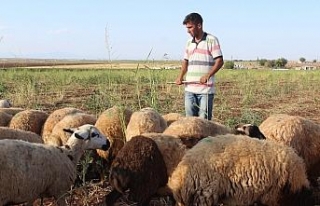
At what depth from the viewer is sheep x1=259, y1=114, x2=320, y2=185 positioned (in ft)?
20.5

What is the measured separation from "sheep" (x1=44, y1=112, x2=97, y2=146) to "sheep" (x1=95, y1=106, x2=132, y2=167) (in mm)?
371

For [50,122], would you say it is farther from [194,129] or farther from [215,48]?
[215,48]

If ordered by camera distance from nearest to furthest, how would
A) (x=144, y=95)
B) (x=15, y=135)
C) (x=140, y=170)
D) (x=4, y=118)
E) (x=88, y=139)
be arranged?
1. (x=140, y=170)
2. (x=88, y=139)
3. (x=15, y=135)
4. (x=4, y=118)
5. (x=144, y=95)

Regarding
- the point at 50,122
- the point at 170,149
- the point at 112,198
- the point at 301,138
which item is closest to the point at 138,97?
the point at 50,122

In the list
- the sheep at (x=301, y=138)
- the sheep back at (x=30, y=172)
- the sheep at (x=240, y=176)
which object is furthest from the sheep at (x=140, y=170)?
the sheep at (x=301, y=138)

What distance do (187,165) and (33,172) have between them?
1867mm

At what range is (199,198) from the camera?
4.52 m

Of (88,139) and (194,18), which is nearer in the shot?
(88,139)

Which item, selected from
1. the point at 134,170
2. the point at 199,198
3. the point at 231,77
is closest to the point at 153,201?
the point at 134,170

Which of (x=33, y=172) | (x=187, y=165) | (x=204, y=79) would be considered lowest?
(x=33, y=172)

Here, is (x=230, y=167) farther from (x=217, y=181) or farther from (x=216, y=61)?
(x=216, y=61)

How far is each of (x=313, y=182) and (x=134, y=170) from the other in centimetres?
267

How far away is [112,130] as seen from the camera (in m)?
7.13

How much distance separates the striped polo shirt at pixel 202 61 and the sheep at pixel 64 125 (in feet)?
5.91
